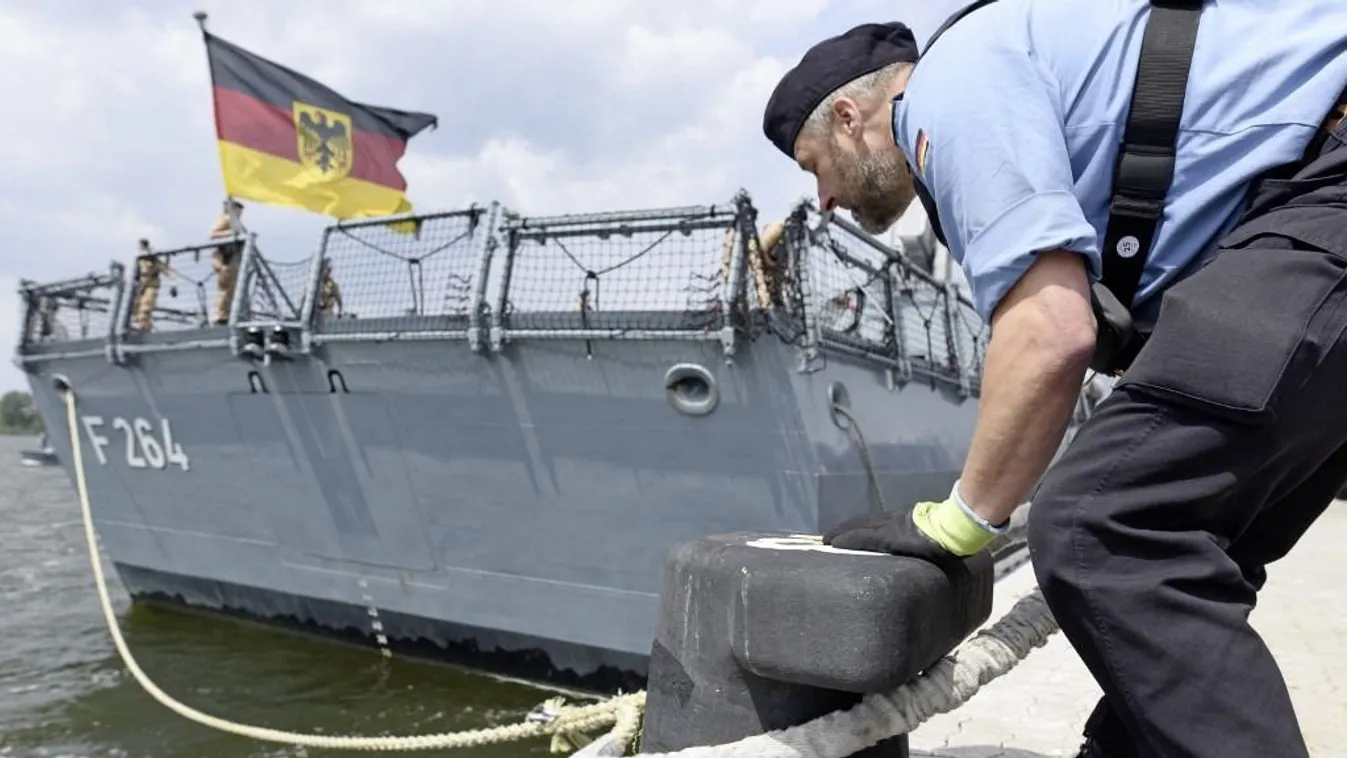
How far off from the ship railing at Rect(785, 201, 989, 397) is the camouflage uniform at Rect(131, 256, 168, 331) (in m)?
5.46

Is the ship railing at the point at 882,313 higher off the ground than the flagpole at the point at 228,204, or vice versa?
the flagpole at the point at 228,204

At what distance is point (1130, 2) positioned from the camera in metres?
1.41

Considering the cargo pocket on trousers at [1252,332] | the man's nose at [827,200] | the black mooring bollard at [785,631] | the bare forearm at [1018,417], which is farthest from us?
the man's nose at [827,200]

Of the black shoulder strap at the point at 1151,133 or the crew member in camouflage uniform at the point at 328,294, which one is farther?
the crew member in camouflage uniform at the point at 328,294

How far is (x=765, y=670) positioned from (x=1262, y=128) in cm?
105

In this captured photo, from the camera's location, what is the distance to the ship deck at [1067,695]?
2725 millimetres

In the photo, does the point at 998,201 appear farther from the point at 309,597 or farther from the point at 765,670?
the point at 309,597

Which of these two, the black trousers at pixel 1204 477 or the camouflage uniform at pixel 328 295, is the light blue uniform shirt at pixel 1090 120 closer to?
the black trousers at pixel 1204 477

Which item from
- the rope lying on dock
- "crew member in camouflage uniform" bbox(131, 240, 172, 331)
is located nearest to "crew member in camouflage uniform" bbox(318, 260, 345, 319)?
"crew member in camouflage uniform" bbox(131, 240, 172, 331)

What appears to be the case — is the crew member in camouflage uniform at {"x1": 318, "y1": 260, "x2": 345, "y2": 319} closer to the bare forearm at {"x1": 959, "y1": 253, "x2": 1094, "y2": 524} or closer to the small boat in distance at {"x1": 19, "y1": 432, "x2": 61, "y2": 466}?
the bare forearm at {"x1": 959, "y1": 253, "x2": 1094, "y2": 524}

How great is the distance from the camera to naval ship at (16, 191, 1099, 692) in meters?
5.87

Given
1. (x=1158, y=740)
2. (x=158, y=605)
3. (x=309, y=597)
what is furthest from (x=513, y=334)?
(x=158, y=605)

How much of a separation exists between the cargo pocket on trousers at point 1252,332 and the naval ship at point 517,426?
4.41 m

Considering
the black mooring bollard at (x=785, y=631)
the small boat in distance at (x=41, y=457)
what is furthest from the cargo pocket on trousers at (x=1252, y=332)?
the small boat in distance at (x=41, y=457)
